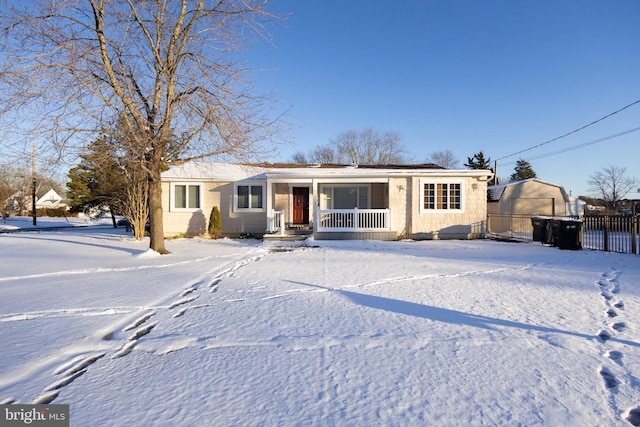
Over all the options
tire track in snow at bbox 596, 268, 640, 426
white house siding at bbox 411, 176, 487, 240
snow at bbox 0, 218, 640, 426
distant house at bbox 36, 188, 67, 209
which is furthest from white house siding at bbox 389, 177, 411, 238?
distant house at bbox 36, 188, 67, 209

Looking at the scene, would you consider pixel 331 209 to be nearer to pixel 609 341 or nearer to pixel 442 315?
pixel 442 315

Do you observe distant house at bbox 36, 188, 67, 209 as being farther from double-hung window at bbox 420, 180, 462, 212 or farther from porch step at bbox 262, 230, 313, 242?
double-hung window at bbox 420, 180, 462, 212

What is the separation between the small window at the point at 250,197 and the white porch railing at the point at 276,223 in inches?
35.9

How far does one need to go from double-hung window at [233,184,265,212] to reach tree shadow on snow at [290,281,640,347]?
1045cm

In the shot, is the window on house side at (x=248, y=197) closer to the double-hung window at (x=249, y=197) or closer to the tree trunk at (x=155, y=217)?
the double-hung window at (x=249, y=197)

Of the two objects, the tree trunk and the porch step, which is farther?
the porch step

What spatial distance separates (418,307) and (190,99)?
8.77 m

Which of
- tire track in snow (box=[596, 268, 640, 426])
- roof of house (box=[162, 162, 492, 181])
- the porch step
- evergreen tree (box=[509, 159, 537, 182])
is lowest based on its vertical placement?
Result: tire track in snow (box=[596, 268, 640, 426])

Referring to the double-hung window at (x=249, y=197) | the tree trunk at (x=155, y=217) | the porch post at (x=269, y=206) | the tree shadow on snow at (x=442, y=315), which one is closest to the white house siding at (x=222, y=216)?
the double-hung window at (x=249, y=197)

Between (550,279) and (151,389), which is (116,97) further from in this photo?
(550,279)

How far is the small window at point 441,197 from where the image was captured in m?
14.2

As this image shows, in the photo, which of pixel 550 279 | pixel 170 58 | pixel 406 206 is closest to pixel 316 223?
pixel 406 206

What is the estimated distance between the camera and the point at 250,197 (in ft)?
49.7

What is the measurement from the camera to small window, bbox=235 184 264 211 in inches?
597
